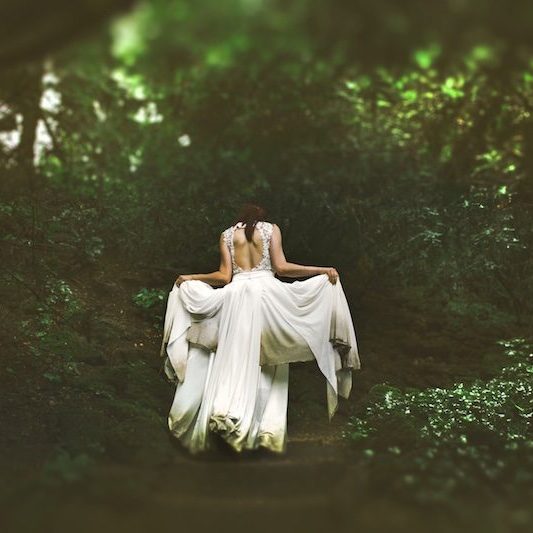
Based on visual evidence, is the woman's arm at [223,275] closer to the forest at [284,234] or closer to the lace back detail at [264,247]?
the lace back detail at [264,247]

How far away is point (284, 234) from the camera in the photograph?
905cm

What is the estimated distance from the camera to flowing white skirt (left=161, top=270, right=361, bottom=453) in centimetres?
628

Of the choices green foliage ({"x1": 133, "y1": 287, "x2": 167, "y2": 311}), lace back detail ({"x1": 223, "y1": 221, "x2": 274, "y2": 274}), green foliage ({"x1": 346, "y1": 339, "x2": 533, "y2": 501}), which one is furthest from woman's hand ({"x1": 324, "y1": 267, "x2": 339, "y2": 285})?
green foliage ({"x1": 133, "y1": 287, "x2": 167, "y2": 311})

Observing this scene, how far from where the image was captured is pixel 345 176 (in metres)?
8.77

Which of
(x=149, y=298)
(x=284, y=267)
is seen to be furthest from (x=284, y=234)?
(x=284, y=267)

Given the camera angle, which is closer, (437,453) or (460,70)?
(437,453)

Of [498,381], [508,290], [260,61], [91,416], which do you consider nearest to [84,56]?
[260,61]

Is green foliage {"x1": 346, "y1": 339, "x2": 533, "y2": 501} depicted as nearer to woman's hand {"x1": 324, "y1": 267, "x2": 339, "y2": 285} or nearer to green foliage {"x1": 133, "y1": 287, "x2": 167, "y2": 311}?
woman's hand {"x1": 324, "y1": 267, "x2": 339, "y2": 285}

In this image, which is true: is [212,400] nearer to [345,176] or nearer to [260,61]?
[260,61]

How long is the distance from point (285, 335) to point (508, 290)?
5.21 meters

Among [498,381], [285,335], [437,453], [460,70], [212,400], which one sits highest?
[460,70]

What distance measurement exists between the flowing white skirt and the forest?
0.43 meters

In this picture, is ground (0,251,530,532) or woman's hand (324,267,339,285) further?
woman's hand (324,267,339,285)

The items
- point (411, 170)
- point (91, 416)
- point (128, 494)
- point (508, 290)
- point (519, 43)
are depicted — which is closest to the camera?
point (128, 494)
